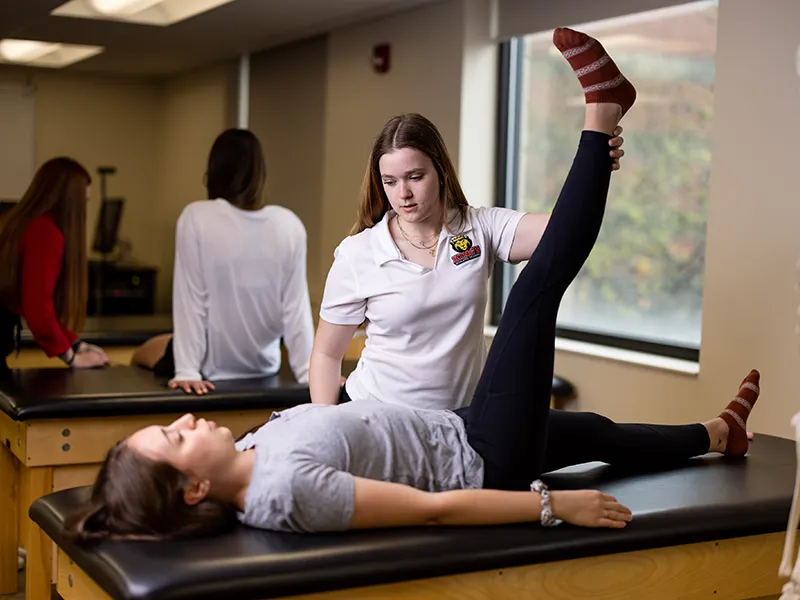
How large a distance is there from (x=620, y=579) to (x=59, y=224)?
2.21 metres

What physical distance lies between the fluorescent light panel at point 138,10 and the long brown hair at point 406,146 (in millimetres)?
3219

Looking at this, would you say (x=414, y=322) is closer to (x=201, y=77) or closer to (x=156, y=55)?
(x=156, y=55)

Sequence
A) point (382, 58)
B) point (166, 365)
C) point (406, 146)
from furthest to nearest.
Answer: point (382, 58) < point (166, 365) < point (406, 146)

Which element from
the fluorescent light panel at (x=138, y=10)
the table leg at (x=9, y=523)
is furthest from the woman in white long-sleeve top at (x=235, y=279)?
the fluorescent light panel at (x=138, y=10)

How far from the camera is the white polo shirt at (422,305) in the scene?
2.23m

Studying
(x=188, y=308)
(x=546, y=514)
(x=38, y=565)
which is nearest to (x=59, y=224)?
(x=188, y=308)

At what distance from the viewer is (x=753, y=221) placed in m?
3.25

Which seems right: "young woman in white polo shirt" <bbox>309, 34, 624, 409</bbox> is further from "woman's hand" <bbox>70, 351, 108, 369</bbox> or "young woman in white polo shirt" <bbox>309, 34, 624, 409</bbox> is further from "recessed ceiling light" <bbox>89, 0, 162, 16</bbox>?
"recessed ceiling light" <bbox>89, 0, 162, 16</bbox>

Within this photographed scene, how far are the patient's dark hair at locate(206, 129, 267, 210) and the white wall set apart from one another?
1.45 meters

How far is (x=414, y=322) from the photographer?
7.33 ft

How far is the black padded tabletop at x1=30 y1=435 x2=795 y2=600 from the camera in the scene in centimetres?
161

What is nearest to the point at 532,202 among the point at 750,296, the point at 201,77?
the point at 750,296

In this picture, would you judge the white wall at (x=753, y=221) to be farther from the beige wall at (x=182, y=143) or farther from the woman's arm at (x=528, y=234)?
the beige wall at (x=182, y=143)

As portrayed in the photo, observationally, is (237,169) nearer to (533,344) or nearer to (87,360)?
(87,360)
